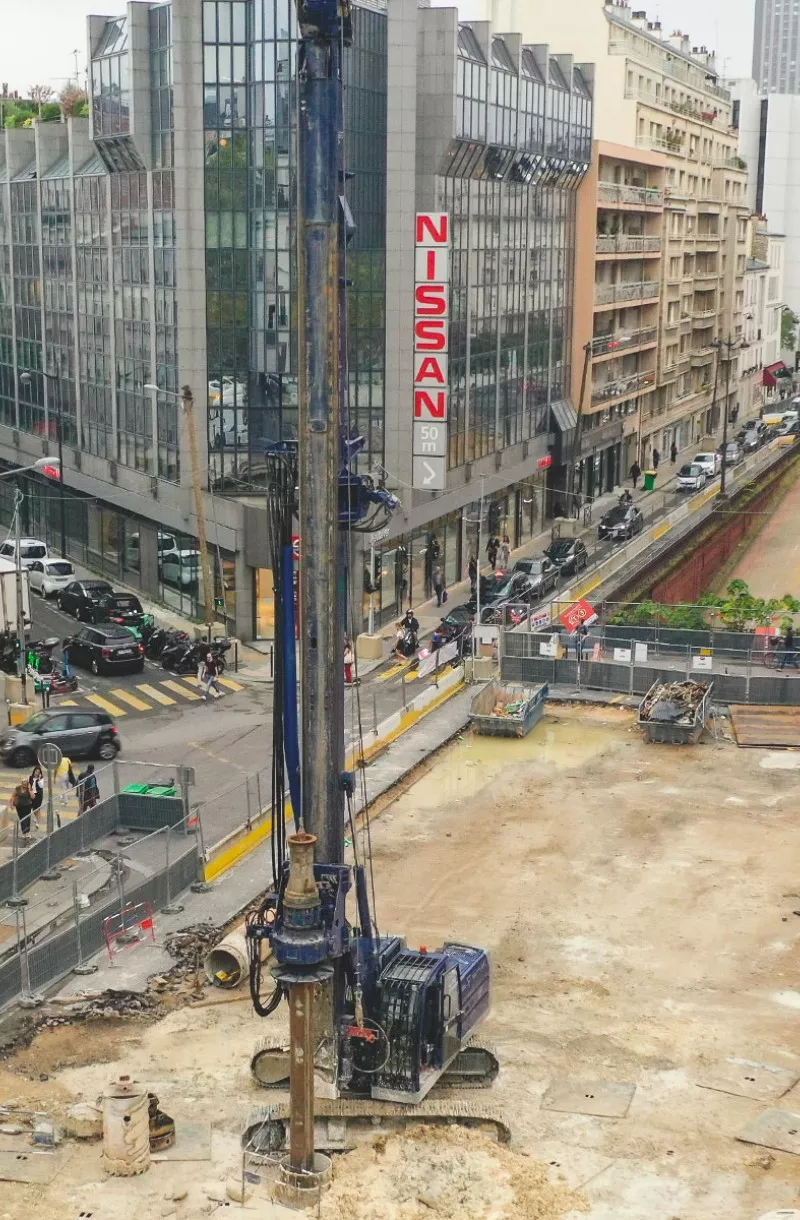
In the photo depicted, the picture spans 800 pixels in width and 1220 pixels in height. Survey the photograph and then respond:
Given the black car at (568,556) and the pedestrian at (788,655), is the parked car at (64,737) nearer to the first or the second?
the pedestrian at (788,655)

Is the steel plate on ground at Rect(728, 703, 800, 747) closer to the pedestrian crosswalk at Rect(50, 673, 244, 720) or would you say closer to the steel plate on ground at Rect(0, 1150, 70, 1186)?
the pedestrian crosswalk at Rect(50, 673, 244, 720)

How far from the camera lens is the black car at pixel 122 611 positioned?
5766 cm

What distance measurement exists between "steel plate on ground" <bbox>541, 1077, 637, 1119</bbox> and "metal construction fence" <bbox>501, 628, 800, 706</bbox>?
24700 millimetres

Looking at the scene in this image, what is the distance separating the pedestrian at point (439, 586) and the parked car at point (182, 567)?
9.65 meters

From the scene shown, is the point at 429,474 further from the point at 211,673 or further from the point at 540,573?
the point at 211,673

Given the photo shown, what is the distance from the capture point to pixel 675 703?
4547 cm

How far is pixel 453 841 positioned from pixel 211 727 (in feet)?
41.6

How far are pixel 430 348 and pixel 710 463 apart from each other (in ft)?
147

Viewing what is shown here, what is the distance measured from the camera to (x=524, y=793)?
40688mm

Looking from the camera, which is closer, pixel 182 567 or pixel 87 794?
pixel 87 794

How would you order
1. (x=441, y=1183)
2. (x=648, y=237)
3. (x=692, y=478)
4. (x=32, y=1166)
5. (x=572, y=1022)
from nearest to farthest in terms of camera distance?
(x=441, y=1183) → (x=32, y=1166) → (x=572, y=1022) → (x=692, y=478) → (x=648, y=237)

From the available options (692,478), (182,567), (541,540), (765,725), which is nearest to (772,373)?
(692,478)

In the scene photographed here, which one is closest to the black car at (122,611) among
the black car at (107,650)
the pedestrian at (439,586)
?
the black car at (107,650)

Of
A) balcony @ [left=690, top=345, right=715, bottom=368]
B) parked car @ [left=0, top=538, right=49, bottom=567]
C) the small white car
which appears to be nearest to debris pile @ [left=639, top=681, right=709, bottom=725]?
parked car @ [left=0, top=538, right=49, bottom=567]
